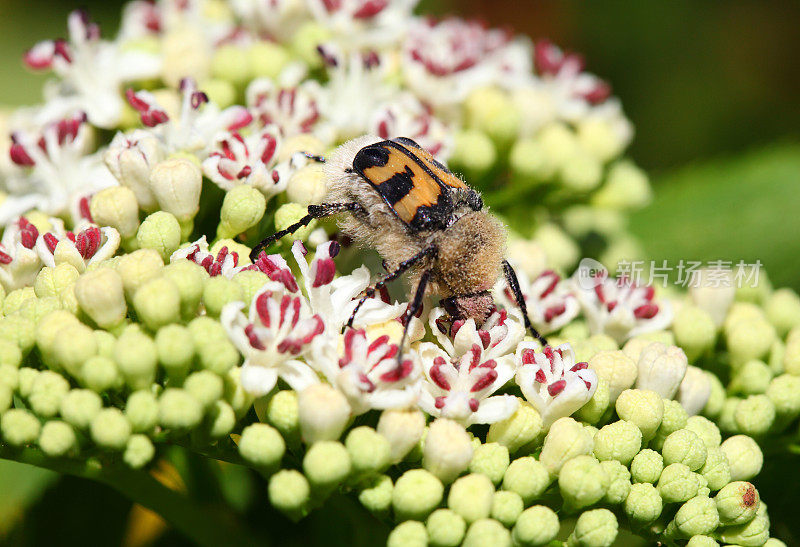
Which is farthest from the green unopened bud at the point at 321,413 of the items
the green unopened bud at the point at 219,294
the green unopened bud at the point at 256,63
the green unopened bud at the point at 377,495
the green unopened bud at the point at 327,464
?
the green unopened bud at the point at 256,63

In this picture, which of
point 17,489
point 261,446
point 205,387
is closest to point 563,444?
point 261,446

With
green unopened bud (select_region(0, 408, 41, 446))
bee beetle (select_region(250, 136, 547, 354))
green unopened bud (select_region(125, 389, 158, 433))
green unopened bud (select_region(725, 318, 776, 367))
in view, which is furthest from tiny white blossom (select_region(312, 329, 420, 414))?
green unopened bud (select_region(725, 318, 776, 367))

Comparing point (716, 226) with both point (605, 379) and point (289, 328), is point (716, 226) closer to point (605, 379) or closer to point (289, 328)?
point (605, 379)

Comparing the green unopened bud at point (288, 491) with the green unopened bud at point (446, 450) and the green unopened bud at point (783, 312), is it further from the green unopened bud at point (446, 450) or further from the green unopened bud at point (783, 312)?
the green unopened bud at point (783, 312)

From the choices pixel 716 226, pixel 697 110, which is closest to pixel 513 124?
pixel 716 226

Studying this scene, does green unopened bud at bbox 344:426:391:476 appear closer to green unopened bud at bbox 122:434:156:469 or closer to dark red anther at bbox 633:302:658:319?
green unopened bud at bbox 122:434:156:469

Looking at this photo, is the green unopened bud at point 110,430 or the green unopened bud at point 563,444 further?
the green unopened bud at point 563,444

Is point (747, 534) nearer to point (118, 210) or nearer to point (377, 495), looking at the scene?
point (377, 495)
